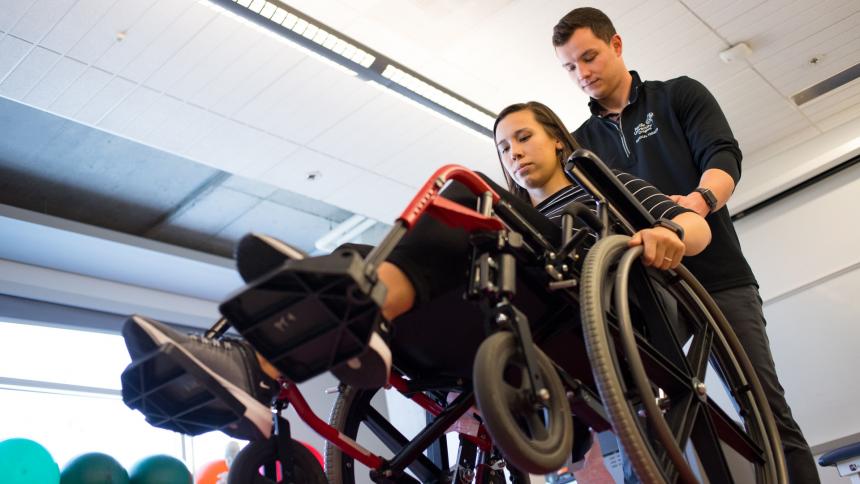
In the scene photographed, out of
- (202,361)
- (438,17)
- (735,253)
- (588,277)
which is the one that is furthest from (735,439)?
(438,17)

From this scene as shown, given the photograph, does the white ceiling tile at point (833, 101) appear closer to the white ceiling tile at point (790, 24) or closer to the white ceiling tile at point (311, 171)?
the white ceiling tile at point (790, 24)

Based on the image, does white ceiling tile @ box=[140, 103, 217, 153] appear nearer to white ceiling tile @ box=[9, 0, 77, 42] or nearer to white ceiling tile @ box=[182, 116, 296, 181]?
white ceiling tile @ box=[182, 116, 296, 181]

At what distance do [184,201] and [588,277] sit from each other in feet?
16.6

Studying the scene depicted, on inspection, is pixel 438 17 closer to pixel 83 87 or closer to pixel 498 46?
pixel 498 46

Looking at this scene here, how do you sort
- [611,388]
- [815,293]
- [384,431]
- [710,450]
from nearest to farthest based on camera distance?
[611,388], [710,450], [384,431], [815,293]

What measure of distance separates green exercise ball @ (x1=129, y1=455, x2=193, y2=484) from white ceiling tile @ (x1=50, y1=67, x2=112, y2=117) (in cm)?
190

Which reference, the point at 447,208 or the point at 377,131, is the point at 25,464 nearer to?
the point at 377,131

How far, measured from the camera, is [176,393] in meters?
1.38

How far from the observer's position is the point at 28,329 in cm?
584

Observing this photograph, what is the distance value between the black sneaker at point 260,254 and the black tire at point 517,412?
0.33 metres

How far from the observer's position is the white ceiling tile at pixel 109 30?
12.7 ft

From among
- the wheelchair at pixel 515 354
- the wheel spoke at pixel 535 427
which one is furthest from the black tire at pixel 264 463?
the wheel spoke at pixel 535 427

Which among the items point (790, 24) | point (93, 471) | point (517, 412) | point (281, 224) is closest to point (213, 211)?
point (281, 224)

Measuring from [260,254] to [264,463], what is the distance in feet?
1.75
